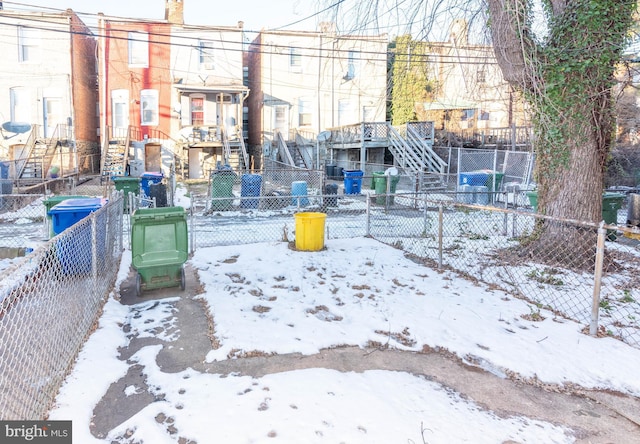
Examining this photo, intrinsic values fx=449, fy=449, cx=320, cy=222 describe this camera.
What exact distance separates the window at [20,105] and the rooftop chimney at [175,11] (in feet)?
26.0

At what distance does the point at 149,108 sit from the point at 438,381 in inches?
916

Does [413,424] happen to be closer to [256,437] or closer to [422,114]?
[256,437]

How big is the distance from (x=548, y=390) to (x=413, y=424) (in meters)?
1.36

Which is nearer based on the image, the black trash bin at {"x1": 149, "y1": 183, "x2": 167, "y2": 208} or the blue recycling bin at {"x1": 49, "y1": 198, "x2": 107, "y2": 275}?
the blue recycling bin at {"x1": 49, "y1": 198, "x2": 107, "y2": 275}

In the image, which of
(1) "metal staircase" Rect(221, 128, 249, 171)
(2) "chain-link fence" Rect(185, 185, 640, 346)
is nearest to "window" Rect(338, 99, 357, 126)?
(1) "metal staircase" Rect(221, 128, 249, 171)

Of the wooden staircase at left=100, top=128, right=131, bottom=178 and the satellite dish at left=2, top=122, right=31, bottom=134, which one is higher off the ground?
the satellite dish at left=2, top=122, right=31, bottom=134

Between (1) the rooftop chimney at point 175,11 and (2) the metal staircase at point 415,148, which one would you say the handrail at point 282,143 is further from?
(1) the rooftop chimney at point 175,11

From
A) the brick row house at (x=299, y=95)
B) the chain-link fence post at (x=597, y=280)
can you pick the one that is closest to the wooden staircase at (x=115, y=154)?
the brick row house at (x=299, y=95)

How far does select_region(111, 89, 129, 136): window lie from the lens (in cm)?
2316

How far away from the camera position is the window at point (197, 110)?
23781 mm

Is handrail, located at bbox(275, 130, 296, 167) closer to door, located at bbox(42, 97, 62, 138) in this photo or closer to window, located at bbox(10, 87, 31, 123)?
door, located at bbox(42, 97, 62, 138)

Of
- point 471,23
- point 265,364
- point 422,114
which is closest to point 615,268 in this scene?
point 471,23

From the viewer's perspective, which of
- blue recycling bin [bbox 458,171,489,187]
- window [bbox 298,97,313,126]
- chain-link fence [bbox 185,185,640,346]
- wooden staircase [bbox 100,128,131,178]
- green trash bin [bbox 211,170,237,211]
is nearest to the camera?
chain-link fence [bbox 185,185,640,346]

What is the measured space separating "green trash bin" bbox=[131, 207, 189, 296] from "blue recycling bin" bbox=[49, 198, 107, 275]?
0.51 metres
